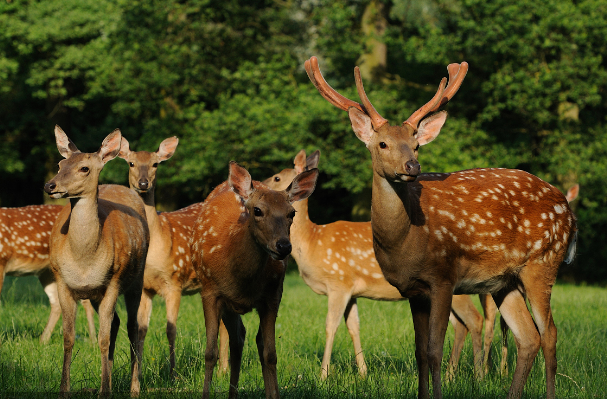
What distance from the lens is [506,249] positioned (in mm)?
4918

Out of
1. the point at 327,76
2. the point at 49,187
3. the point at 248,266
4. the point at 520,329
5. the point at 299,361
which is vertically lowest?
the point at 299,361

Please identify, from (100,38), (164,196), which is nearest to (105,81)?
(100,38)

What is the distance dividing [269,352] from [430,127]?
1933mm

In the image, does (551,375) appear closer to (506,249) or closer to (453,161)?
(506,249)

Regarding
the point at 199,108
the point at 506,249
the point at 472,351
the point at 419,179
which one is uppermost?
the point at 199,108

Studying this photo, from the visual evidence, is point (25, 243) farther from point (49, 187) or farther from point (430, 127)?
point (430, 127)

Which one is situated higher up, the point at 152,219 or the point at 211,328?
the point at 152,219

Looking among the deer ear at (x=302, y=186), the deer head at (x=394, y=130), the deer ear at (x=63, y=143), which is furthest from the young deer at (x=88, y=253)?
the deer head at (x=394, y=130)

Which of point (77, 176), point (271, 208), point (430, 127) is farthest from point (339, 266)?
point (77, 176)

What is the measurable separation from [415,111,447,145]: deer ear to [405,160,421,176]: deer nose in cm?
63

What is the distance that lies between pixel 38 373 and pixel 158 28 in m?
15.1

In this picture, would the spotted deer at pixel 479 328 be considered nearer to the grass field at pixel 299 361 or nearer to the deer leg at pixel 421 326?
the grass field at pixel 299 361

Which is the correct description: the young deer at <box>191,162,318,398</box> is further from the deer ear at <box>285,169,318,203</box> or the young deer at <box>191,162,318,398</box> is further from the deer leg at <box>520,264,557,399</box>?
the deer leg at <box>520,264,557,399</box>

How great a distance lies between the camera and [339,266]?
7539 millimetres
